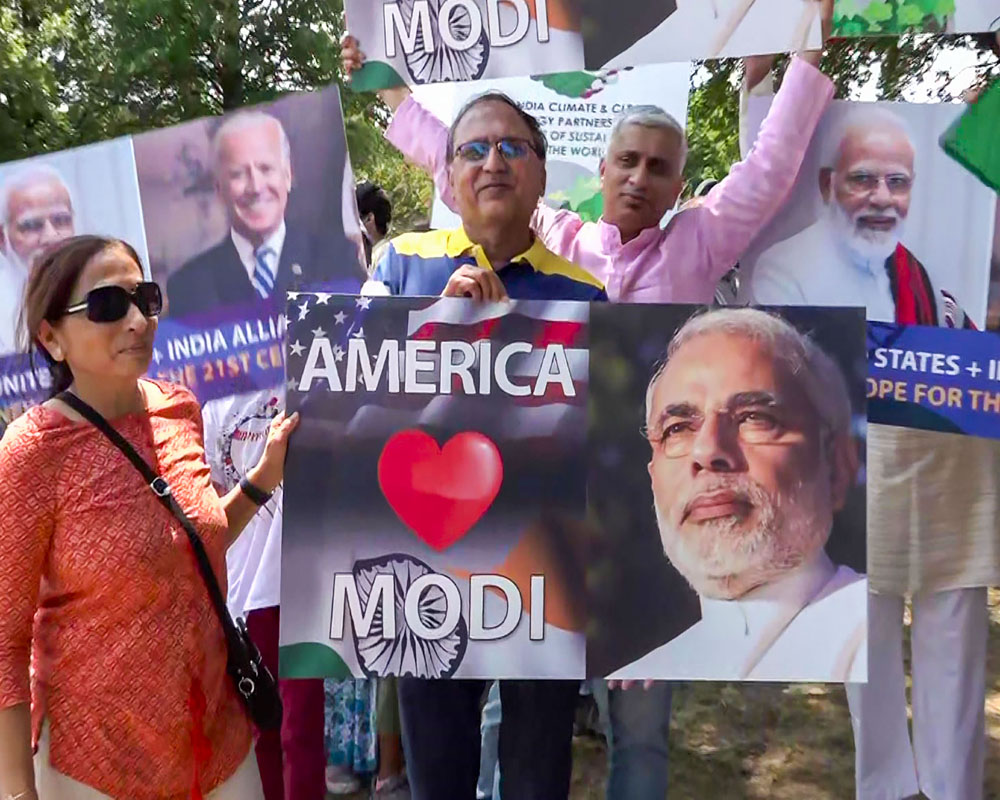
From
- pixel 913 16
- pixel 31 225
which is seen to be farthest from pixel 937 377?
pixel 31 225

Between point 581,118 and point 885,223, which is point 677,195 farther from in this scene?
point 581,118

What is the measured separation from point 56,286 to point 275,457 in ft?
1.75

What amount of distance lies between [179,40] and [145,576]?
8631mm

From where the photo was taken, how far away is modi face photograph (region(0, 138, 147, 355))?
2678 millimetres

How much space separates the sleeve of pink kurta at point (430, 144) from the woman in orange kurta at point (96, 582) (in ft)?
3.85

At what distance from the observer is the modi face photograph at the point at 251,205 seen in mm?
2496

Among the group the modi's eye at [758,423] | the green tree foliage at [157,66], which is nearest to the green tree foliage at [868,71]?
the green tree foliage at [157,66]

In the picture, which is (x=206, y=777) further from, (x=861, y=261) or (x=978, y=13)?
(x=978, y=13)

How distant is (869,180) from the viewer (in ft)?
7.79

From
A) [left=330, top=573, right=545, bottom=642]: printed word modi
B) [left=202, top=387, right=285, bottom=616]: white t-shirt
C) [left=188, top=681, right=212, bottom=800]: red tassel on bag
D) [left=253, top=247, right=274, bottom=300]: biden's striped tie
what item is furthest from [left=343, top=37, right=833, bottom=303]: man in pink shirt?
[left=188, top=681, right=212, bottom=800]: red tassel on bag

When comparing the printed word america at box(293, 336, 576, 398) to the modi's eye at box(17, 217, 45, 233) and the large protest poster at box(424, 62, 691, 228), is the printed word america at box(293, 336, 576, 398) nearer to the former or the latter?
the modi's eye at box(17, 217, 45, 233)

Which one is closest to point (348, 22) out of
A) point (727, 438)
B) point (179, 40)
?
point (727, 438)

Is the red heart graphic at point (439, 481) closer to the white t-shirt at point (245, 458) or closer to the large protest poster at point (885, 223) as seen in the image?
the white t-shirt at point (245, 458)

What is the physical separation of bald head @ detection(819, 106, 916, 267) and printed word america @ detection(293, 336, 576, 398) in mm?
982
